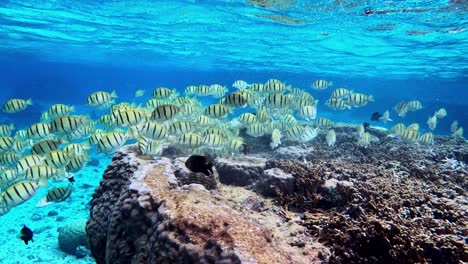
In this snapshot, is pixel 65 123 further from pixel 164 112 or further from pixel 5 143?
pixel 164 112

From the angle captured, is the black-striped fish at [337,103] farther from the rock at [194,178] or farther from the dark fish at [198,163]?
the dark fish at [198,163]

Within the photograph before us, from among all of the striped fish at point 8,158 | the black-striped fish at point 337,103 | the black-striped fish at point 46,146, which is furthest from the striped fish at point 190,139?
the black-striped fish at point 337,103

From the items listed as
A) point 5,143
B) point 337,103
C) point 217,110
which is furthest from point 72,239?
point 337,103

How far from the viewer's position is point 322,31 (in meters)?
22.9

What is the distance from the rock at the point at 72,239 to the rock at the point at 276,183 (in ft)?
23.7

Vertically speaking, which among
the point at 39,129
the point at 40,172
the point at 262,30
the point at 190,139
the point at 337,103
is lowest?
the point at 40,172

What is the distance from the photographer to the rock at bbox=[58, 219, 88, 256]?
10062mm

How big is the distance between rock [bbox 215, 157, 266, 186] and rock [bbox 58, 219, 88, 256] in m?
6.17

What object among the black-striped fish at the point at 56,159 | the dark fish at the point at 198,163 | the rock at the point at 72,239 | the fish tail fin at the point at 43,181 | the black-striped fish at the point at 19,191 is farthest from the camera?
the rock at the point at 72,239

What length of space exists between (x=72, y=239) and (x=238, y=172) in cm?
677

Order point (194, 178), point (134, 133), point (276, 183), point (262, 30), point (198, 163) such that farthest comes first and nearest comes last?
point (262, 30), point (134, 133), point (194, 178), point (276, 183), point (198, 163)

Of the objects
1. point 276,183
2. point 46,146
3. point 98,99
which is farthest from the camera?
point 98,99

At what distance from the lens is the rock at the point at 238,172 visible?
22.4 ft

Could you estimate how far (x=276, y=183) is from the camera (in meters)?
5.74
